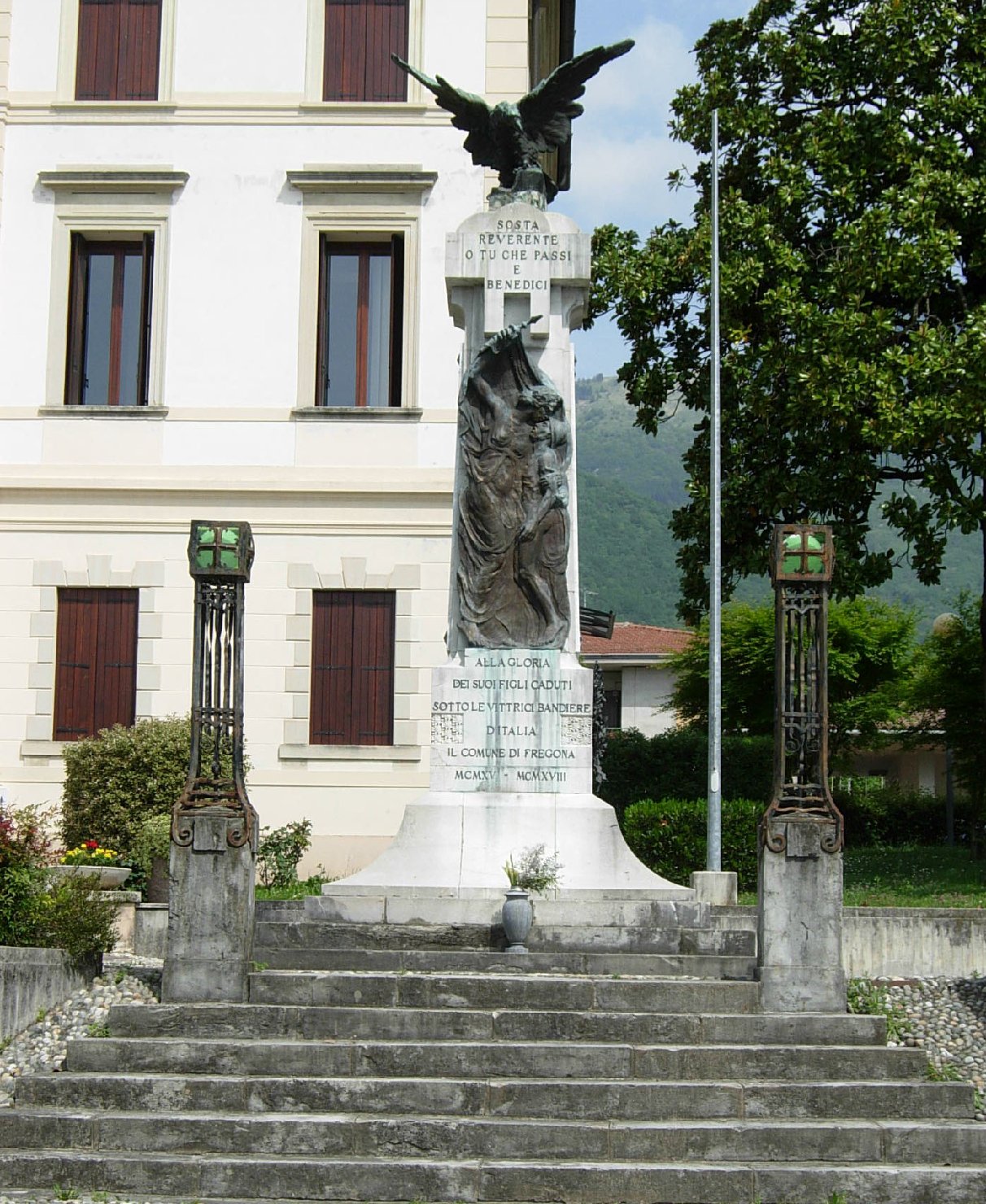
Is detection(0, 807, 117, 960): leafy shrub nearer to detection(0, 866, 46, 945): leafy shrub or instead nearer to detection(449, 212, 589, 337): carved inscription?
detection(0, 866, 46, 945): leafy shrub

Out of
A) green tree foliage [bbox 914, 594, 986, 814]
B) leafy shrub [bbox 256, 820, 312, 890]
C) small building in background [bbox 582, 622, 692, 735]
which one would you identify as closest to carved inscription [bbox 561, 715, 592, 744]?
leafy shrub [bbox 256, 820, 312, 890]

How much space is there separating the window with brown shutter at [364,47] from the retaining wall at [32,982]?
15.0 m

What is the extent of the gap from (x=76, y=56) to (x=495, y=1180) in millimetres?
18926

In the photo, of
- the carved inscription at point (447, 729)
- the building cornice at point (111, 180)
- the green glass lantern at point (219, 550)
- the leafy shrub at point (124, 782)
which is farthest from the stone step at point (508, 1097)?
the building cornice at point (111, 180)

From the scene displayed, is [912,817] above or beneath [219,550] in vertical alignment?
beneath

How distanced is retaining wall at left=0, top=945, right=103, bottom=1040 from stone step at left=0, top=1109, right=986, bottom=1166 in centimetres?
200

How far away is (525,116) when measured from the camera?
15000mm

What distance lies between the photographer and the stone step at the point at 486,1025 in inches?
420

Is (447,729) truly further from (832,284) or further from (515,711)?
(832,284)

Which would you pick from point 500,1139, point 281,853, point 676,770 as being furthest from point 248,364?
point 500,1139

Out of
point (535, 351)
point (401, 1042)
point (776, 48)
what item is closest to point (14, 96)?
point (776, 48)

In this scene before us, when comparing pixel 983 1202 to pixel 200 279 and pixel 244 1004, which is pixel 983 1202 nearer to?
pixel 244 1004

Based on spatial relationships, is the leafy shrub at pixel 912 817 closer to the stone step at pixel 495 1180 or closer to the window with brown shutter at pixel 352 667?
the window with brown shutter at pixel 352 667

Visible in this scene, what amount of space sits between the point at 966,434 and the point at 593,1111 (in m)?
13.0
